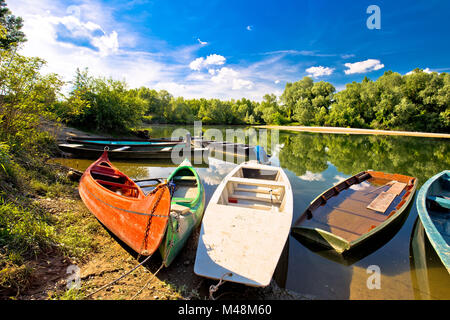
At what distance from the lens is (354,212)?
5.98 meters

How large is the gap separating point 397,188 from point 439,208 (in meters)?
1.81

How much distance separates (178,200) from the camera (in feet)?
16.8

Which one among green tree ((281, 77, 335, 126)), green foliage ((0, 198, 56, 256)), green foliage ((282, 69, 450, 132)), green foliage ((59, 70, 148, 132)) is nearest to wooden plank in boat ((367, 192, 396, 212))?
green foliage ((0, 198, 56, 256))

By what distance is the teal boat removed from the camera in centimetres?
366

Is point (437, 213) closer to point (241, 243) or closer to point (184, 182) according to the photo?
point (241, 243)

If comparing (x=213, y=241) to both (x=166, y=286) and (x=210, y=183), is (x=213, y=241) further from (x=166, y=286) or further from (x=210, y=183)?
(x=210, y=183)

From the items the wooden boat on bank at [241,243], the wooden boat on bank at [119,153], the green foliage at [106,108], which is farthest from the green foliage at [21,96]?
the green foliage at [106,108]

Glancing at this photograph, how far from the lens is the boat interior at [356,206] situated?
5.23 metres

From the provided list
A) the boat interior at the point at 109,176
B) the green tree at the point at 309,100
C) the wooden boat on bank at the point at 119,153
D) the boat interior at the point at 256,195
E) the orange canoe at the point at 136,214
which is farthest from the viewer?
the green tree at the point at 309,100

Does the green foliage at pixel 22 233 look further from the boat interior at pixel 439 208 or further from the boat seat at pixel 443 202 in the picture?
the boat seat at pixel 443 202

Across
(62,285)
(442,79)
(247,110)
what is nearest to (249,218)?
(62,285)

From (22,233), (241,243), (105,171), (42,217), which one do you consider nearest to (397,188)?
(241,243)

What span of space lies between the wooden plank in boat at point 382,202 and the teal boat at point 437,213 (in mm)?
827
